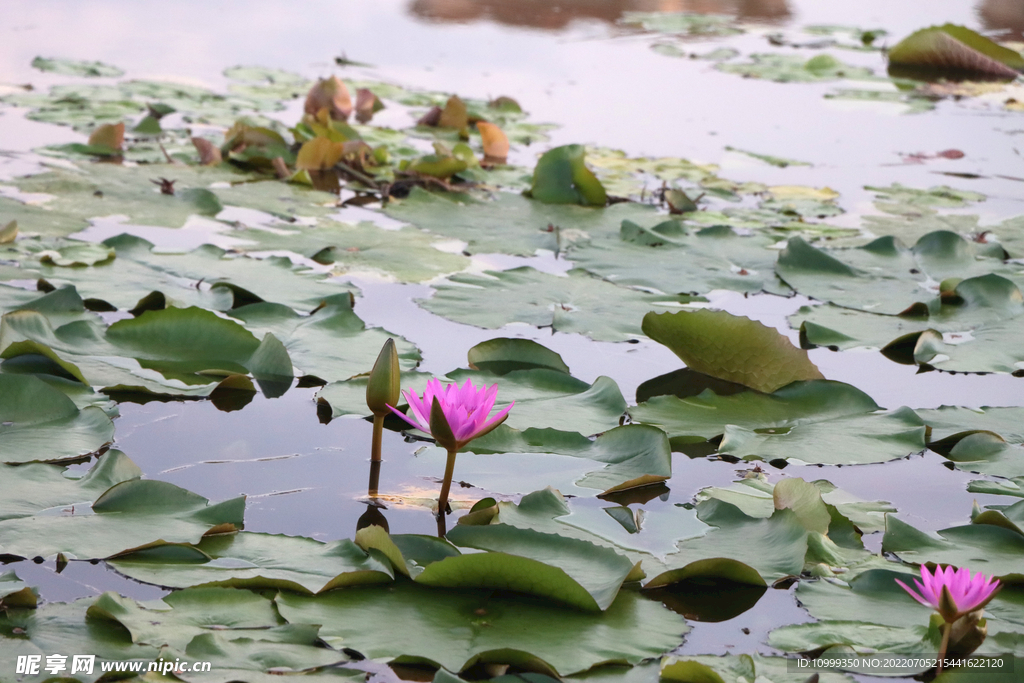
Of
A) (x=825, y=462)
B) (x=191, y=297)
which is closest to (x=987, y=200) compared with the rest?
Result: (x=825, y=462)

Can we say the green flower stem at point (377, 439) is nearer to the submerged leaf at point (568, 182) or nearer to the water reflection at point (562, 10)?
the submerged leaf at point (568, 182)

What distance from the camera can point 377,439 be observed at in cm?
144

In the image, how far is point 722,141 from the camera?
4.01 m

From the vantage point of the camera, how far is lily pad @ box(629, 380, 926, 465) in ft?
5.14

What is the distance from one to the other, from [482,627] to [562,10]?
23.4 ft

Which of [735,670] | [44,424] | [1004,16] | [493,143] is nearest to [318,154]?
[493,143]

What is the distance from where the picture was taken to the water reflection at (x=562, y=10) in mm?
7027

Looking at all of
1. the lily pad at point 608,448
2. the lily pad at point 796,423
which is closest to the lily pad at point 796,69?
the lily pad at point 796,423

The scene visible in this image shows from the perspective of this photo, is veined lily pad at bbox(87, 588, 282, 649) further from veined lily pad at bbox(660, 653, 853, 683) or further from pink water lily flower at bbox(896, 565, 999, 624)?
pink water lily flower at bbox(896, 565, 999, 624)

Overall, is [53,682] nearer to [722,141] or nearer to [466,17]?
[722,141]

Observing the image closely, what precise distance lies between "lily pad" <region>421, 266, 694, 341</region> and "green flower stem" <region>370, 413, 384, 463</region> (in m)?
0.65

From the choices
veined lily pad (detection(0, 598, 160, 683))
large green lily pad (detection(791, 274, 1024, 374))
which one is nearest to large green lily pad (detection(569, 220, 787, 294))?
large green lily pad (detection(791, 274, 1024, 374))

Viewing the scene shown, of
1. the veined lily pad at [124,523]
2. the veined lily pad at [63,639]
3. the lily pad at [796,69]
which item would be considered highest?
the lily pad at [796,69]

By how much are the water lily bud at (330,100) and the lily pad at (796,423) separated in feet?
8.74
